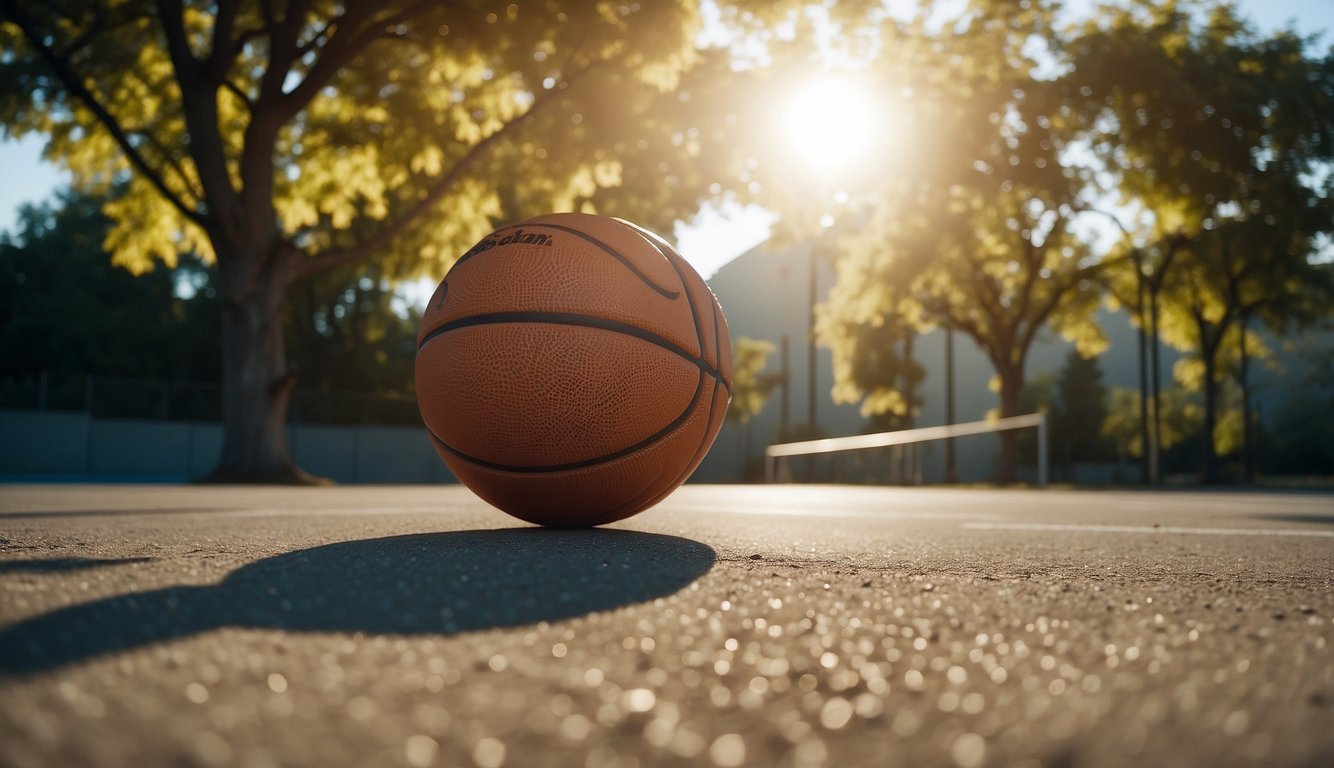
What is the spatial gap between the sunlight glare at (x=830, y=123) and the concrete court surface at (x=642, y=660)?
45.2 ft

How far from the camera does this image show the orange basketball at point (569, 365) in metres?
3.17

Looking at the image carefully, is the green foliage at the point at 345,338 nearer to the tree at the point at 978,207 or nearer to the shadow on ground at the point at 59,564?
the tree at the point at 978,207

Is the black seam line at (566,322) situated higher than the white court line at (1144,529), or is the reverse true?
the black seam line at (566,322)

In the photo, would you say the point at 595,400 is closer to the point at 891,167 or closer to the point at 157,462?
the point at 891,167

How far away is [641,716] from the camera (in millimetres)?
1088

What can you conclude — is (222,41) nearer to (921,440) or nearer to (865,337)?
(921,440)

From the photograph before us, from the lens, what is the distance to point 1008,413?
24.4 m

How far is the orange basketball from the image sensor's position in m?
3.17

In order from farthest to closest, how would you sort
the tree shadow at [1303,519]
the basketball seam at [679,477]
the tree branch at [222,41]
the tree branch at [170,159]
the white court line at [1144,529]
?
the tree branch at [170,159] < the tree branch at [222,41] < the tree shadow at [1303,519] < the white court line at [1144,529] < the basketball seam at [679,477]

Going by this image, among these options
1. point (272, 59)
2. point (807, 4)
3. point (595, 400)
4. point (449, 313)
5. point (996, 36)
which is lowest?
point (595, 400)

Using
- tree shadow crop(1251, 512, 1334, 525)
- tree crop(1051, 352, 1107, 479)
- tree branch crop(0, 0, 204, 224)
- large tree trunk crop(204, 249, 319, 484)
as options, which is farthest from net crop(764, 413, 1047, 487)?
tree crop(1051, 352, 1107, 479)

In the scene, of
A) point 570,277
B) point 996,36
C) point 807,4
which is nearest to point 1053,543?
point 570,277

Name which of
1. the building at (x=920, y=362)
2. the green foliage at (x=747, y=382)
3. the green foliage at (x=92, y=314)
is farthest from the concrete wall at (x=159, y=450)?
the building at (x=920, y=362)

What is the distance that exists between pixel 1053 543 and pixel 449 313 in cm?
245
